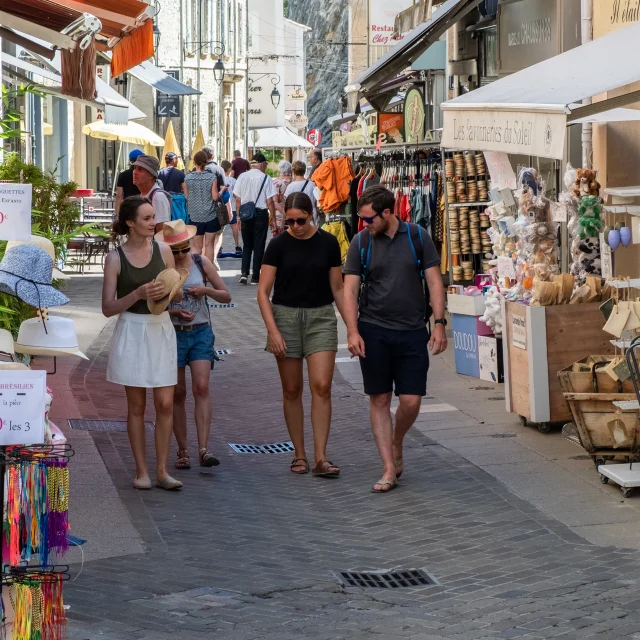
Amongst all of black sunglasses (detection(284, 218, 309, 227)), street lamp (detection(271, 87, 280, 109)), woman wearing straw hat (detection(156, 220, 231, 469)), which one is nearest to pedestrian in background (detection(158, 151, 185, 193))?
woman wearing straw hat (detection(156, 220, 231, 469))

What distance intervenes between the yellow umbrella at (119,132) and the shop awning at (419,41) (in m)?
12.7

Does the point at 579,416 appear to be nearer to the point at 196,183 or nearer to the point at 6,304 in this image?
the point at 6,304

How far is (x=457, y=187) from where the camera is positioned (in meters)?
13.8

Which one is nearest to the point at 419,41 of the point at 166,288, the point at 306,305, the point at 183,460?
the point at 306,305

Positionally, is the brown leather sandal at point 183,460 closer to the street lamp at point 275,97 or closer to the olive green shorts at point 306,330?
the olive green shorts at point 306,330

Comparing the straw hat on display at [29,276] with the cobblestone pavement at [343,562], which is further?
the cobblestone pavement at [343,562]

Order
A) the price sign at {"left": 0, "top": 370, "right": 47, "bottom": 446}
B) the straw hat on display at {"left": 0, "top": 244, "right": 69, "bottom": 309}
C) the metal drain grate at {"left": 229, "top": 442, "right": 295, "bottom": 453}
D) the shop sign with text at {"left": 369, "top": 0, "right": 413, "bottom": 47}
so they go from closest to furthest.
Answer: the price sign at {"left": 0, "top": 370, "right": 47, "bottom": 446}
the straw hat on display at {"left": 0, "top": 244, "right": 69, "bottom": 309}
the metal drain grate at {"left": 229, "top": 442, "right": 295, "bottom": 453}
the shop sign with text at {"left": 369, "top": 0, "right": 413, "bottom": 47}

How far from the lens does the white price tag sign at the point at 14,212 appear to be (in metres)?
5.35

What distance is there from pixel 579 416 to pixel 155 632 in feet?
12.1

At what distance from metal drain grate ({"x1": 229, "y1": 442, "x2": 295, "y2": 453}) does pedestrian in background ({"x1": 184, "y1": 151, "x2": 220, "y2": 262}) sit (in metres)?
9.36

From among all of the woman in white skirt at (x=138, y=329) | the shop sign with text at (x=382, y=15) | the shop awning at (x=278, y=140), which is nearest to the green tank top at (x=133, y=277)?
the woman in white skirt at (x=138, y=329)

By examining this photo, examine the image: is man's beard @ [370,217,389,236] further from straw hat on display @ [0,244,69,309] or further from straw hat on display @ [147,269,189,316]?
straw hat on display @ [0,244,69,309]

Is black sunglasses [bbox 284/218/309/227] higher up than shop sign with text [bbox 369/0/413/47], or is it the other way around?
shop sign with text [bbox 369/0/413/47]

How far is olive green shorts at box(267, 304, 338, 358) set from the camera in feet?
27.3
